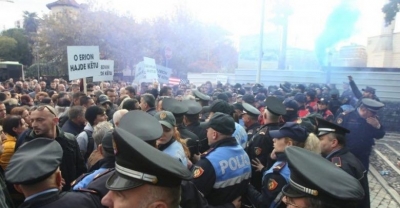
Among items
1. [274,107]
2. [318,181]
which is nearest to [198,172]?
[318,181]

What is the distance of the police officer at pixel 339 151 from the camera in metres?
3.58

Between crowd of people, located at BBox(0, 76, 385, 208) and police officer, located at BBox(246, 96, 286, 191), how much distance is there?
1cm

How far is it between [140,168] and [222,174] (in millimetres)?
1752

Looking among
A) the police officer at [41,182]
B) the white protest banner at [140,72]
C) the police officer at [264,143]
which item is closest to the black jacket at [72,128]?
the police officer at [264,143]

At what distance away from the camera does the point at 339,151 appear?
12.4 feet

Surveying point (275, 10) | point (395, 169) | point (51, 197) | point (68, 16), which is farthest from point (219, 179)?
point (68, 16)

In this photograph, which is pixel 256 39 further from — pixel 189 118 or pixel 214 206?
pixel 214 206

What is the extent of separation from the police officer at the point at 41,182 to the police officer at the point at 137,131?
0.33 ft

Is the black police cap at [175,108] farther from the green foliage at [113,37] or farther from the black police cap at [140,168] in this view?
the green foliage at [113,37]

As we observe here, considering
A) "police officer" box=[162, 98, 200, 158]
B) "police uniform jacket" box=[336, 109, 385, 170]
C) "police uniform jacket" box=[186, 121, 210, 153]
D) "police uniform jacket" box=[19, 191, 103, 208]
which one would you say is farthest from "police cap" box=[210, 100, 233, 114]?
"police uniform jacket" box=[19, 191, 103, 208]

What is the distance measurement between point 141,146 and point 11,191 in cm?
274

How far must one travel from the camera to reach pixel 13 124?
440cm

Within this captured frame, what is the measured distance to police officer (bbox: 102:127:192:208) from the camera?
148cm

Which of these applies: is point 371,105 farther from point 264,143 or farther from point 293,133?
point 293,133
